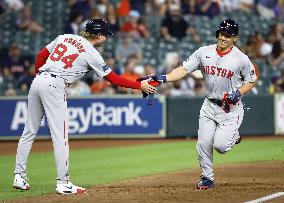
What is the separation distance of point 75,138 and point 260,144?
431 cm

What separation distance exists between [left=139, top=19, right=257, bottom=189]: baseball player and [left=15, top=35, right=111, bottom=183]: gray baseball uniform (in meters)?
0.96

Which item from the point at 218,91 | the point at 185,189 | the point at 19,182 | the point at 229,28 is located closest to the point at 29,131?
the point at 19,182

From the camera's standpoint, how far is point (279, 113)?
1905cm

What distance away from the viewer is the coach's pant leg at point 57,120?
9.44m

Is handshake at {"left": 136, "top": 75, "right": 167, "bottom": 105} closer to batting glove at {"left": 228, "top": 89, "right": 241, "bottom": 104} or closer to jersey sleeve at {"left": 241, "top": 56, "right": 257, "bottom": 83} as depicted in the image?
batting glove at {"left": 228, "top": 89, "right": 241, "bottom": 104}

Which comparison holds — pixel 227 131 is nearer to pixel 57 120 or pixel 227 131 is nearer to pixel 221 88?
pixel 221 88

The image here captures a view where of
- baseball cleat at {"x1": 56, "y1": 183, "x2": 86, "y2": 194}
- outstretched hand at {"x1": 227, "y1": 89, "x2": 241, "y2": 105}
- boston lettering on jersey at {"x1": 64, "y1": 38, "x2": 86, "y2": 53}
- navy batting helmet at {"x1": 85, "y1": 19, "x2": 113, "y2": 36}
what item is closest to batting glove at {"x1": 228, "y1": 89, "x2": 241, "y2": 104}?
outstretched hand at {"x1": 227, "y1": 89, "x2": 241, "y2": 105}

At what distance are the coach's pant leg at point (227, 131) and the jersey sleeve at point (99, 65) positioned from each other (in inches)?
60.9

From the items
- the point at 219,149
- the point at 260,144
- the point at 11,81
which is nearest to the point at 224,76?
the point at 219,149

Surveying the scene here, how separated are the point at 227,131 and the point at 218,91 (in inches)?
19.6

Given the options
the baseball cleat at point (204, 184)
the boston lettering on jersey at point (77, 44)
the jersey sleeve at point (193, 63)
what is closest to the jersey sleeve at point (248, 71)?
the jersey sleeve at point (193, 63)

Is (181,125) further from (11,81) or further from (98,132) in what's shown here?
(11,81)

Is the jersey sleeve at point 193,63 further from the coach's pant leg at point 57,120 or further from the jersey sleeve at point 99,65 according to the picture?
the coach's pant leg at point 57,120

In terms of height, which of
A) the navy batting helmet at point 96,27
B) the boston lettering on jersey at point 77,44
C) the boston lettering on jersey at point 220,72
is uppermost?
the navy batting helmet at point 96,27
